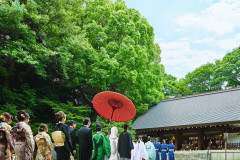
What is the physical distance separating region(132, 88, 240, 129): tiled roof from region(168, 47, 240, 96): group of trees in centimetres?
1115

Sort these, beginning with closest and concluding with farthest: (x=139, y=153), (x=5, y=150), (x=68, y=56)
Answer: (x=5, y=150)
(x=139, y=153)
(x=68, y=56)

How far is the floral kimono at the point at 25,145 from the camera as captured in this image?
608 centimetres

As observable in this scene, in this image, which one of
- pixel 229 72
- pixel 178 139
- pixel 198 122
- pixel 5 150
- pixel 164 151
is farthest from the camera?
pixel 229 72

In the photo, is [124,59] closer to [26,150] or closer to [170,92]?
[26,150]

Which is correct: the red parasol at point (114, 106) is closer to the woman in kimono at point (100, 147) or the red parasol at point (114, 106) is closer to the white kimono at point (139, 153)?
the woman in kimono at point (100, 147)

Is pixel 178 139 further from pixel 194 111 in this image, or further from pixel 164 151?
pixel 164 151

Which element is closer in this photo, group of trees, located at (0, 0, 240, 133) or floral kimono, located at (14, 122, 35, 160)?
floral kimono, located at (14, 122, 35, 160)

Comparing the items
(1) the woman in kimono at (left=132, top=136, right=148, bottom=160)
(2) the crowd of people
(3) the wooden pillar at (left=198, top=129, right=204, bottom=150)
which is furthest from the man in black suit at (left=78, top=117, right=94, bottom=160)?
(3) the wooden pillar at (left=198, top=129, right=204, bottom=150)

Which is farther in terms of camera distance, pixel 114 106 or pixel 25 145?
pixel 114 106

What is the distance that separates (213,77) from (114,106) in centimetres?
3113

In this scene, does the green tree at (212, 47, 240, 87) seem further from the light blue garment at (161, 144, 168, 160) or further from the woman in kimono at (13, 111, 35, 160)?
the woman in kimono at (13, 111, 35, 160)

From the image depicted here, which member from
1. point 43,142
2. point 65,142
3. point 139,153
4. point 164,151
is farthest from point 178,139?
point 43,142

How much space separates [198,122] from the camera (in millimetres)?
19469

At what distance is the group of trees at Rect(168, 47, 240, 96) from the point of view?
34.8 metres
